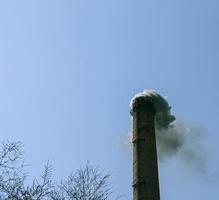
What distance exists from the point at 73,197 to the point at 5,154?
2814 mm


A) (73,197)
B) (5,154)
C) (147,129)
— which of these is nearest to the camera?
(5,154)

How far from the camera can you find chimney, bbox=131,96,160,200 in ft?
61.2

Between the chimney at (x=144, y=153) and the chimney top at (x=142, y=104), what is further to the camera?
the chimney top at (x=142, y=104)

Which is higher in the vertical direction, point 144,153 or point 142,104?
point 142,104

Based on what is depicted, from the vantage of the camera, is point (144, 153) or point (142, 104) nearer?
point (144, 153)

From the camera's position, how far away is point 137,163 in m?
19.3

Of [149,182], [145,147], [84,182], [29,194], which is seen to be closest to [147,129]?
[145,147]

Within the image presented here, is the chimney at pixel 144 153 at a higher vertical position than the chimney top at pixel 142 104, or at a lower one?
lower

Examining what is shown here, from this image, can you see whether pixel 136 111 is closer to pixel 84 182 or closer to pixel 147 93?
pixel 147 93

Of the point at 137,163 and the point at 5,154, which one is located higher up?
the point at 137,163

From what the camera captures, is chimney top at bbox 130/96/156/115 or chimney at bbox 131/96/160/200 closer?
chimney at bbox 131/96/160/200

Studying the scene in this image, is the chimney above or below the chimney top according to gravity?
below

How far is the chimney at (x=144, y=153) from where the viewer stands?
18641 millimetres

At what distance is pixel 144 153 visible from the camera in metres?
19.5
